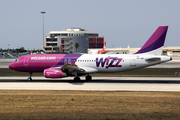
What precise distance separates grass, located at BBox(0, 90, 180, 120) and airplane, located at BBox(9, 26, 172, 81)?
35.2ft

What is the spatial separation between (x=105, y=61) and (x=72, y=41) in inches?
5702

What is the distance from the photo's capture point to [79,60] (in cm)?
3328

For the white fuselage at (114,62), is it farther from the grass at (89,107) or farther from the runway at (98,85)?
the grass at (89,107)

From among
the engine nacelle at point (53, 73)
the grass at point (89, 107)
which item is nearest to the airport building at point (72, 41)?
the engine nacelle at point (53, 73)

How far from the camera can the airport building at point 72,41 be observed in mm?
175250

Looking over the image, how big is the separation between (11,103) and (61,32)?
546 feet

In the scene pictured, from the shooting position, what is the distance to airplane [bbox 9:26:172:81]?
105 feet

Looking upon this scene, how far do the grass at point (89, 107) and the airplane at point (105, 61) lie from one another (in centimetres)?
1074

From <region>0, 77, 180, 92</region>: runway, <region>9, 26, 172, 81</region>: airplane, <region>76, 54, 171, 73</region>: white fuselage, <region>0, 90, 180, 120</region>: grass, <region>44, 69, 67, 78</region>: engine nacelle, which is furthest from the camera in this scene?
<region>76, 54, 171, 73</region>: white fuselage

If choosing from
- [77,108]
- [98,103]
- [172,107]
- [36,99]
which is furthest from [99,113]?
[36,99]

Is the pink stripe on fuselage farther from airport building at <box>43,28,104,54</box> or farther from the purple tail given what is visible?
airport building at <box>43,28,104,54</box>

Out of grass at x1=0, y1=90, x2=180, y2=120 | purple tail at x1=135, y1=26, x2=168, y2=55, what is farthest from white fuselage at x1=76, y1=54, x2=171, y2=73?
grass at x1=0, y1=90, x2=180, y2=120

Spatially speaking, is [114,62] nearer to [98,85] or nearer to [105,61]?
[105,61]

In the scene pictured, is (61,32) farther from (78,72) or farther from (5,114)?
(5,114)
